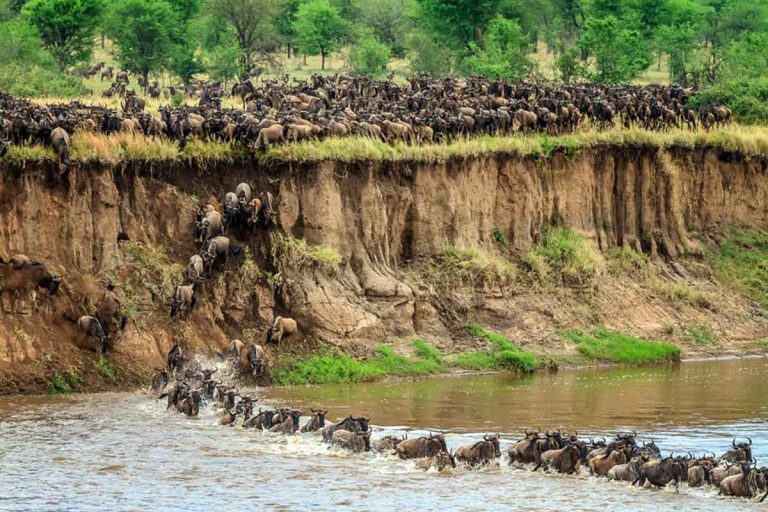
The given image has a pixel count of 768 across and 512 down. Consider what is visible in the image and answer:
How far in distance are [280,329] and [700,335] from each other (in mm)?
10524

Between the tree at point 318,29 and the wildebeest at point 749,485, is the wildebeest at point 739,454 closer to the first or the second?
the wildebeest at point 749,485

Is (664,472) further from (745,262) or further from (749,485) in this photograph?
(745,262)

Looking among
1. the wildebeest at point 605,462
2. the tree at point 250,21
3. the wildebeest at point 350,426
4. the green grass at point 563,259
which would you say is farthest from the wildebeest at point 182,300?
the tree at point 250,21

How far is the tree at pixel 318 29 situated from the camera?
72.6 metres

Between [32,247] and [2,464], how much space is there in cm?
795

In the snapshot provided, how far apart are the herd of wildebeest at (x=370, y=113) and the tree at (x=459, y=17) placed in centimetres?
2076

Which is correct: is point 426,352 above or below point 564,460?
above

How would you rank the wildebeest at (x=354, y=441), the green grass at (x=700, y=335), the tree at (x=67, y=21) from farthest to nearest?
the tree at (x=67, y=21)
the green grass at (x=700, y=335)
the wildebeest at (x=354, y=441)

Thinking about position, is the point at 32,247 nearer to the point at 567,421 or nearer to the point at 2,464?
the point at 2,464

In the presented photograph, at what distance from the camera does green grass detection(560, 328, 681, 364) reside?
118ft

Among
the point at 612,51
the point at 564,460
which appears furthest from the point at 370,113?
the point at 612,51

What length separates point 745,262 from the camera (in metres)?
41.7

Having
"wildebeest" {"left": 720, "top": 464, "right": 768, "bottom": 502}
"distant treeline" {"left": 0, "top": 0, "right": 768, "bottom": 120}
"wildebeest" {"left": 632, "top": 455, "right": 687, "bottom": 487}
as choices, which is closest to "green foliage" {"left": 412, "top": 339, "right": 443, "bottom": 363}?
"wildebeest" {"left": 632, "top": 455, "right": 687, "bottom": 487}

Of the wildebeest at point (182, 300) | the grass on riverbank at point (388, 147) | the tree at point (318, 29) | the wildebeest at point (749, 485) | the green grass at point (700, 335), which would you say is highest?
the tree at point (318, 29)
